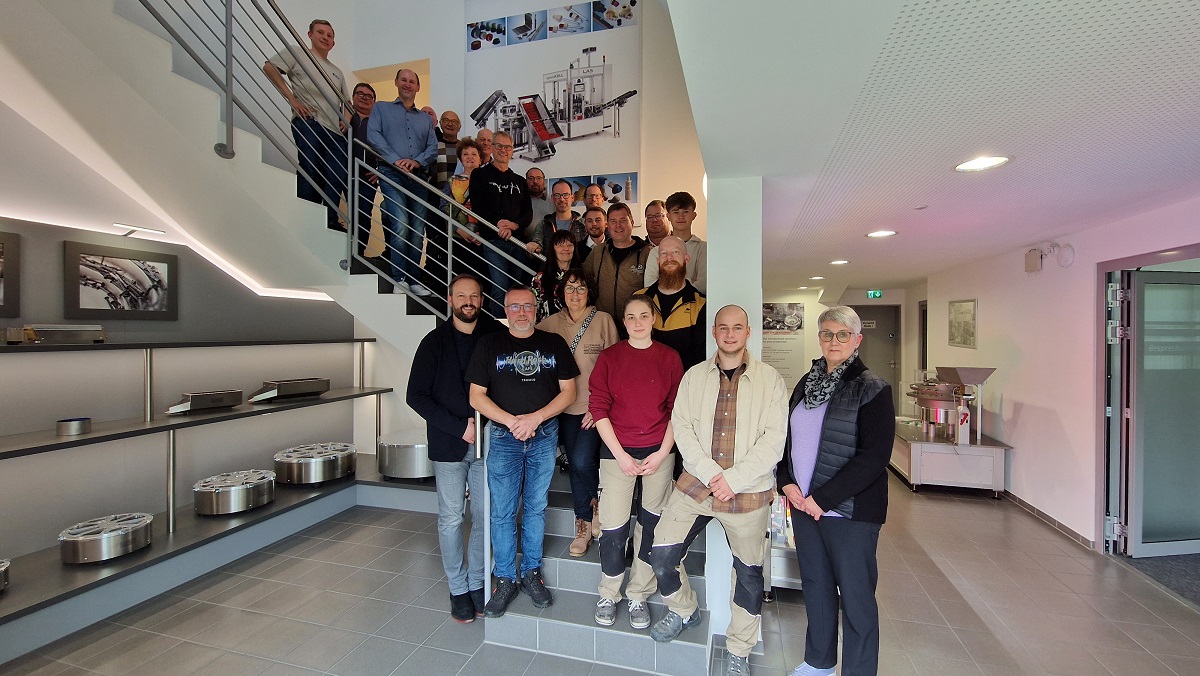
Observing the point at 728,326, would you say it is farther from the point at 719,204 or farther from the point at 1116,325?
the point at 1116,325

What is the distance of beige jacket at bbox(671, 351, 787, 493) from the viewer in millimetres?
2098

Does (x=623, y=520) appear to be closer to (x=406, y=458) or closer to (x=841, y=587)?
(x=841, y=587)

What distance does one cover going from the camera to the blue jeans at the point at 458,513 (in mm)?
2584

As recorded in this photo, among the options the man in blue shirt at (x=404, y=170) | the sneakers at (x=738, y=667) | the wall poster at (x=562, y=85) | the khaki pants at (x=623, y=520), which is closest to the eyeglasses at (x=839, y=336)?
the khaki pants at (x=623, y=520)

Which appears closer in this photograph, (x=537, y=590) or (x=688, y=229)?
(x=537, y=590)

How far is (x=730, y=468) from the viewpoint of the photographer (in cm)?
214

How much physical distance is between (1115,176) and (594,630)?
3.52 metres

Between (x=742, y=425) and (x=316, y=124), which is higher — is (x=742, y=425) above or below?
below

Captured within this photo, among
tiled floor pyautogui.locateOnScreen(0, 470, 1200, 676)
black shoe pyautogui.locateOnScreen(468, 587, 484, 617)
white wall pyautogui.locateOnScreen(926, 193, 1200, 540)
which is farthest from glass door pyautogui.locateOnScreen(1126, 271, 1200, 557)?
black shoe pyautogui.locateOnScreen(468, 587, 484, 617)

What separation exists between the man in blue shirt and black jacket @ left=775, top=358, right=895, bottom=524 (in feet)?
9.30

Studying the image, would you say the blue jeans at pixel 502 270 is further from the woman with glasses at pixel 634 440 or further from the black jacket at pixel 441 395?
the woman with glasses at pixel 634 440

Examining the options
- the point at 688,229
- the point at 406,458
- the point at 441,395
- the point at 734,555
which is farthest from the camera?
the point at 406,458

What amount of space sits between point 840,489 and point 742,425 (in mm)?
448

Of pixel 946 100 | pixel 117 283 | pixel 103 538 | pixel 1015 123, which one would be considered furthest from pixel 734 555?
pixel 117 283
